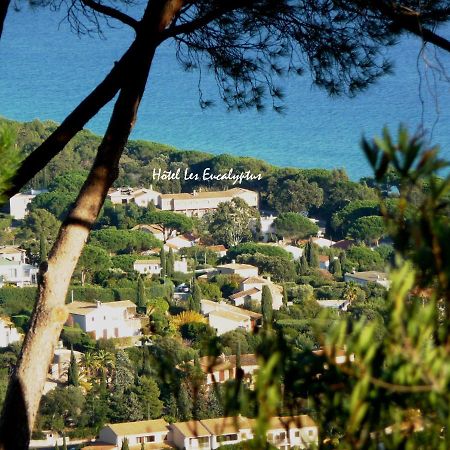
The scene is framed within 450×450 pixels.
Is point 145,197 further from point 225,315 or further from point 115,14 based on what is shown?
point 115,14

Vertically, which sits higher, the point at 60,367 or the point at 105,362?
the point at 105,362

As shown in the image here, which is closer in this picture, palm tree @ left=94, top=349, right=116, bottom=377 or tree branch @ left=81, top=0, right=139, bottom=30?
tree branch @ left=81, top=0, right=139, bottom=30

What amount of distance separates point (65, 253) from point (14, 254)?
90.1 ft

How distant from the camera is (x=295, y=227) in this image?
34406mm

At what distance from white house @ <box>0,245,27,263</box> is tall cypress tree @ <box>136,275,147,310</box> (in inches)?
185

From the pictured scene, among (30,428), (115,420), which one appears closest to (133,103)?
(30,428)

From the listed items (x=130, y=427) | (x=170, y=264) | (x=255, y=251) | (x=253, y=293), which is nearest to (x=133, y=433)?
(x=130, y=427)

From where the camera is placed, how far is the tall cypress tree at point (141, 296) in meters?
24.2

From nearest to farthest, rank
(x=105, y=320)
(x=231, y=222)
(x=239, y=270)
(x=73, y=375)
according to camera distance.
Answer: (x=73, y=375), (x=105, y=320), (x=239, y=270), (x=231, y=222)

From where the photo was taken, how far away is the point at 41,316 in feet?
5.03

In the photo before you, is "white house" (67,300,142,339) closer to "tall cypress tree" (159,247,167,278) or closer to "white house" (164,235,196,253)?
"tall cypress tree" (159,247,167,278)

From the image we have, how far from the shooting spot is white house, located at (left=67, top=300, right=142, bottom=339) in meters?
22.1

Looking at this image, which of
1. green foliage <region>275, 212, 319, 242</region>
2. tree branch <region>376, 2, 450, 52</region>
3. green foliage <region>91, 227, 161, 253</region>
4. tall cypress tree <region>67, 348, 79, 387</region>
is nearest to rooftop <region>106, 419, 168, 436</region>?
tall cypress tree <region>67, 348, 79, 387</region>

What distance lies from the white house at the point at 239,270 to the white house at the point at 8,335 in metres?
7.75
